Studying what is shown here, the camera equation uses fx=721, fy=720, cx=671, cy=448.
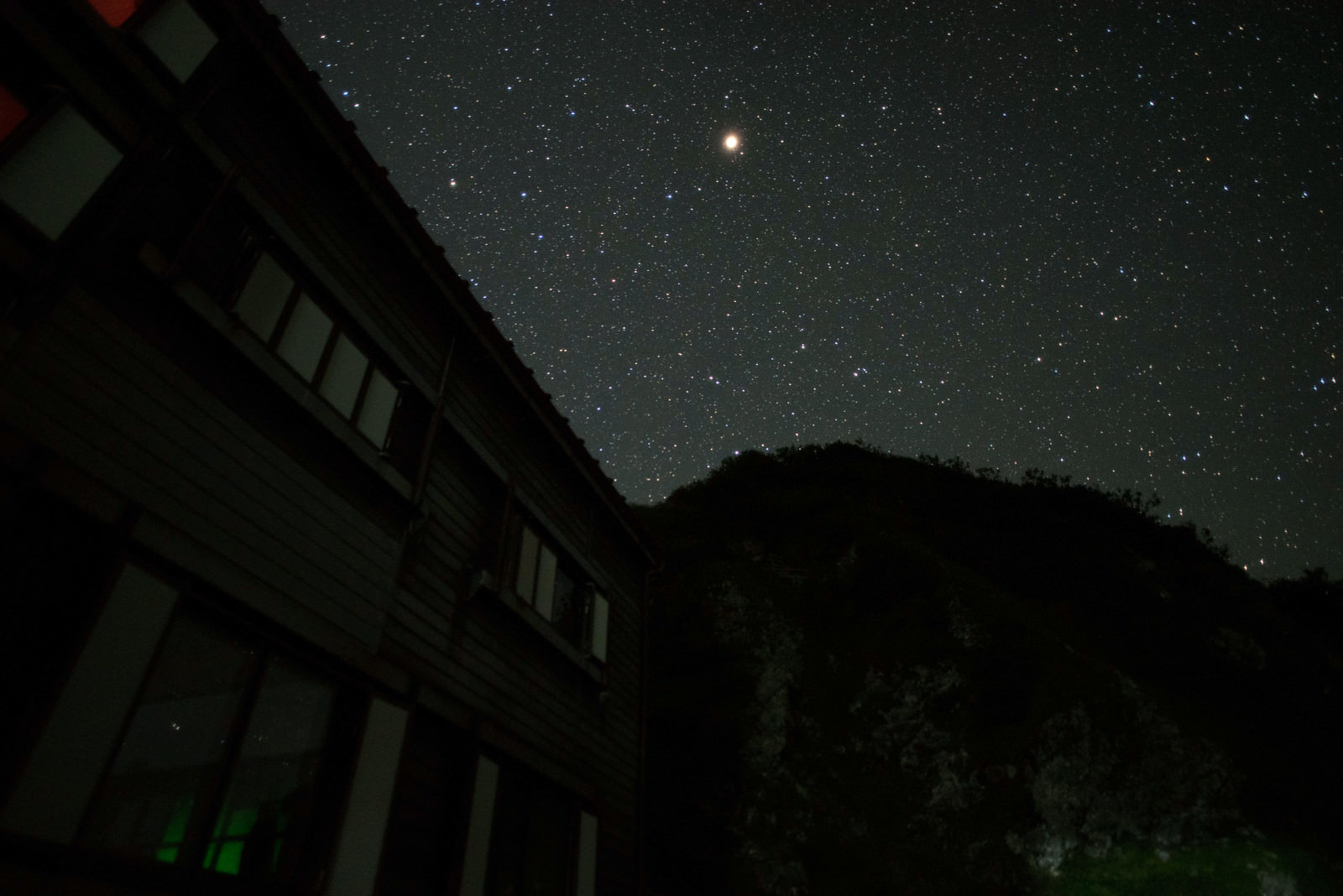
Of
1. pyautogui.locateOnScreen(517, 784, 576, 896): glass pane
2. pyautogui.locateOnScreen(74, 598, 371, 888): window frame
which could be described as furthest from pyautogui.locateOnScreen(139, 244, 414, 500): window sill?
pyautogui.locateOnScreen(517, 784, 576, 896): glass pane

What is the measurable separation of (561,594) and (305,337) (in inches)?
235

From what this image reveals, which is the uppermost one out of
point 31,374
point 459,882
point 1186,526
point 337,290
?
point 1186,526

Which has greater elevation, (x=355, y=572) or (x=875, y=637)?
(x=875, y=637)

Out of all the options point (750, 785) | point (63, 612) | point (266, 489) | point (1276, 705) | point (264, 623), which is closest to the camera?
point (63, 612)

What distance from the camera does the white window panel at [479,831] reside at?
23.2 feet

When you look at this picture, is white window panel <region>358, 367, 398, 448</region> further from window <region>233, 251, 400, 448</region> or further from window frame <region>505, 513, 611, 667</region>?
window frame <region>505, 513, 611, 667</region>

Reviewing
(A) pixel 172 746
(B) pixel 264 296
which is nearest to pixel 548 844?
(A) pixel 172 746

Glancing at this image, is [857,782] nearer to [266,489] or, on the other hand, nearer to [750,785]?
[750,785]

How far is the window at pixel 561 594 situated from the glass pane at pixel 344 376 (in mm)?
3479

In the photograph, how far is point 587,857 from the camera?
930cm

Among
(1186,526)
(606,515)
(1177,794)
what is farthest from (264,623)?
(1186,526)

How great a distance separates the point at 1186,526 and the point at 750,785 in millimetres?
32683

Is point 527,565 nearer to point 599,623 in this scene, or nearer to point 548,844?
point 599,623

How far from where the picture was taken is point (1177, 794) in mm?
18422
